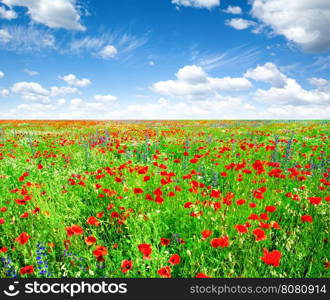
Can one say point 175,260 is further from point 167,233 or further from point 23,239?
point 23,239

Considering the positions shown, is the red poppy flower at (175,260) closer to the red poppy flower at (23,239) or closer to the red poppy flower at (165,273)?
the red poppy flower at (165,273)

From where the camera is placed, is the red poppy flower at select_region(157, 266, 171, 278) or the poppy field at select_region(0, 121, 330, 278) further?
the poppy field at select_region(0, 121, 330, 278)

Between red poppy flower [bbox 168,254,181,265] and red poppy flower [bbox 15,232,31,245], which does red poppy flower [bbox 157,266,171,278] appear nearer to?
red poppy flower [bbox 168,254,181,265]

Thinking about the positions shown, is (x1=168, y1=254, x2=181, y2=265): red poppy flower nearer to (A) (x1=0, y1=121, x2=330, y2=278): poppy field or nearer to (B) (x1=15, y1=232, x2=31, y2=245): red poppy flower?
(A) (x1=0, y1=121, x2=330, y2=278): poppy field

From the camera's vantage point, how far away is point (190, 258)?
2068mm

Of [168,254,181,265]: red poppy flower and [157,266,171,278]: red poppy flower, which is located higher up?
[168,254,181,265]: red poppy flower

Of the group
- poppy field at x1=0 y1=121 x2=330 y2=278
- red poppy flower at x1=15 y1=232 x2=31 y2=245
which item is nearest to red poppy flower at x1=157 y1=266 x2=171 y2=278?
poppy field at x1=0 y1=121 x2=330 y2=278

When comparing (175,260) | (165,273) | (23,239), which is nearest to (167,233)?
(175,260)

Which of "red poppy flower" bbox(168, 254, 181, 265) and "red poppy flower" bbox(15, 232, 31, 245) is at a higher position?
"red poppy flower" bbox(15, 232, 31, 245)

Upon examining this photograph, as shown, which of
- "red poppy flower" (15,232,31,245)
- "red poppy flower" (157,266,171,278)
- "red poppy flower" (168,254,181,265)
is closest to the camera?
"red poppy flower" (157,266,171,278)

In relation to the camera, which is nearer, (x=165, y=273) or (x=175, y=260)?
(x=165, y=273)

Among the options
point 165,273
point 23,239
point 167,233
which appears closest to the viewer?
point 165,273

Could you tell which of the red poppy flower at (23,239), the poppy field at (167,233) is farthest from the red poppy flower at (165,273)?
the red poppy flower at (23,239)

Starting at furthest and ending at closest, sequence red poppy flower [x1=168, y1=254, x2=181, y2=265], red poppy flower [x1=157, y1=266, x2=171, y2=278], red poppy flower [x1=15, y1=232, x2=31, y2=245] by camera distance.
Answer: red poppy flower [x1=15, y1=232, x2=31, y2=245] → red poppy flower [x1=168, y1=254, x2=181, y2=265] → red poppy flower [x1=157, y1=266, x2=171, y2=278]
